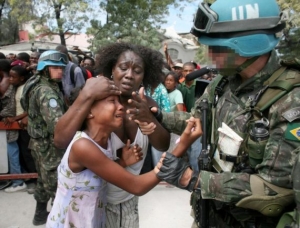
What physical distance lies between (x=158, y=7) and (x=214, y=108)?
14836mm

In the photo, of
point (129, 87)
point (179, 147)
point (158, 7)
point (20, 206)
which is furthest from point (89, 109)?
point (158, 7)

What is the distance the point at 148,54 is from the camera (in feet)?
8.18

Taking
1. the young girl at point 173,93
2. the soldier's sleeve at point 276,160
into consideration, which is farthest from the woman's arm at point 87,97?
the young girl at point 173,93

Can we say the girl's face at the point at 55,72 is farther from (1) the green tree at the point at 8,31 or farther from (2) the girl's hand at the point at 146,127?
(1) the green tree at the point at 8,31

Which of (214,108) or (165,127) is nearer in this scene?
(214,108)

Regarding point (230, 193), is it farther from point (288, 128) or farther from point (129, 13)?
point (129, 13)

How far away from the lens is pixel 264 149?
1.52 meters

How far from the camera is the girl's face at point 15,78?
15.3 ft

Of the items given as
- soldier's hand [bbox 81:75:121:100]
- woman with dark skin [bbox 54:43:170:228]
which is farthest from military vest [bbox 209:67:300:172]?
soldier's hand [bbox 81:75:121:100]

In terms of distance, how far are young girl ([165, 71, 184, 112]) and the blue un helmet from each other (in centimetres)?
362

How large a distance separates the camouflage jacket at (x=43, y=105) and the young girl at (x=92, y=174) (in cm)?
140

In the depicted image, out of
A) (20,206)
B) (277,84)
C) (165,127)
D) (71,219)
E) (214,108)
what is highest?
(277,84)

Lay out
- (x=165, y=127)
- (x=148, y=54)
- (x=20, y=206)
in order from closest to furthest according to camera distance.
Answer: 1. (x=165, y=127)
2. (x=148, y=54)
3. (x=20, y=206)

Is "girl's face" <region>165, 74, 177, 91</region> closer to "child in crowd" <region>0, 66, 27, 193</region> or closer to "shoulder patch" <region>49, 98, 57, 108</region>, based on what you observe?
"child in crowd" <region>0, 66, 27, 193</region>
